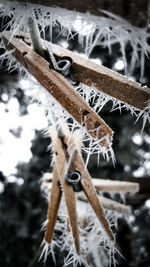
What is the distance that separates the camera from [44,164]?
13.2 feet

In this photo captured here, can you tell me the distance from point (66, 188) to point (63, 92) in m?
0.55

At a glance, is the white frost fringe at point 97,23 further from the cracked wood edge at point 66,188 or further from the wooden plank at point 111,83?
the cracked wood edge at point 66,188

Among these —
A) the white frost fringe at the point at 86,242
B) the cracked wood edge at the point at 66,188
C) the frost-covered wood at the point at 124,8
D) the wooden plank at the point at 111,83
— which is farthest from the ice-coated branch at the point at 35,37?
the white frost fringe at the point at 86,242

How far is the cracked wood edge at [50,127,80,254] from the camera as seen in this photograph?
3.62 ft

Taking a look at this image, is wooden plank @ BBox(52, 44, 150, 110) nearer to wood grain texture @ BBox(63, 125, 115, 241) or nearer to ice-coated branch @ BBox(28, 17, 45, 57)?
ice-coated branch @ BBox(28, 17, 45, 57)

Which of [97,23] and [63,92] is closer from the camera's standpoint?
[97,23]

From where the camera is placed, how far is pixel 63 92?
2.51ft

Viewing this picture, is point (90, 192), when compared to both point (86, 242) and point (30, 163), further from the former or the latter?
point (30, 163)

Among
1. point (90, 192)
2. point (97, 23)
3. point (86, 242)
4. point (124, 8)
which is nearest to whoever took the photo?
point (124, 8)

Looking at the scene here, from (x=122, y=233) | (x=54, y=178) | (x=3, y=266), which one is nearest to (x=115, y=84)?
(x=54, y=178)

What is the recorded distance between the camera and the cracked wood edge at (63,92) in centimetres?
71

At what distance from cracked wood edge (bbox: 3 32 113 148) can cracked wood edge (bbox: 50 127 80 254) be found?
46 centimetres

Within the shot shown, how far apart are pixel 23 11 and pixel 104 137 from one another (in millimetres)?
458

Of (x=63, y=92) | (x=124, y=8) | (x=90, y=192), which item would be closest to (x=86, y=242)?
(x=90, y=192)
